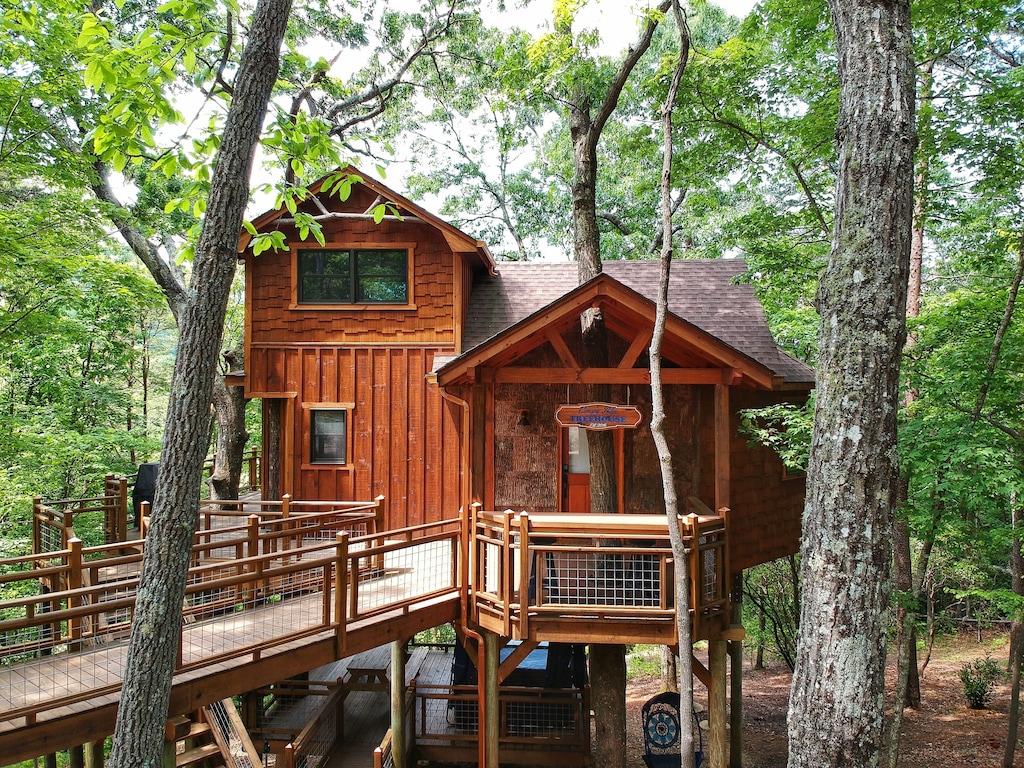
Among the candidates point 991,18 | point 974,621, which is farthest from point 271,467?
point 974,621

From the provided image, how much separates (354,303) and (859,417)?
8.30 meters

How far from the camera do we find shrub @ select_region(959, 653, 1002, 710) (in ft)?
37.8

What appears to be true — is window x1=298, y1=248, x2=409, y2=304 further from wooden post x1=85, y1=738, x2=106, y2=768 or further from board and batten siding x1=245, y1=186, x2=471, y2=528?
wooden post x1=85, y1=738, x2=106, y2=768

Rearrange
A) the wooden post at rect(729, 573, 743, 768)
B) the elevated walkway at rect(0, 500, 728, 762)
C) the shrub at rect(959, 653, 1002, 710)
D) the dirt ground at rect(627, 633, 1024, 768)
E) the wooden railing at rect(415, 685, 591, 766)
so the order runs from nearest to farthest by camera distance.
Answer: the elevated walkway at rect(0, 500, 728, 762) → the wooden railing at rect(415, 685, 591, 766) → the wooden post at rect(729, 573, 743, 768) → the dirt ground at rect(627, 633, 1024, 768) → the shrub at rect(959, 653, 1002, 710)

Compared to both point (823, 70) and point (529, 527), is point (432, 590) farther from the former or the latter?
point (823, 70)

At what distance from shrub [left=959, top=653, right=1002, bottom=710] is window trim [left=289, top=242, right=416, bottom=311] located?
42.5 ft

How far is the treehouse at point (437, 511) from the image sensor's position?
242 inches

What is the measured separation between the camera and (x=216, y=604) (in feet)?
21.7

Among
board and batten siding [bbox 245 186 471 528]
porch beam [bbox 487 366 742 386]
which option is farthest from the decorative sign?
board and batten siding [bbox 245 186 471 528]

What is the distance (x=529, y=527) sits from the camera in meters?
6.39

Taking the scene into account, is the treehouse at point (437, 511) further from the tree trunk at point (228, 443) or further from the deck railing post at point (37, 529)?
the tree trunk at point (228, 443)

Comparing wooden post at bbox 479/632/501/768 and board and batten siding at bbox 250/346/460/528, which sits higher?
board and batten siding at bbox 250/346/460/528

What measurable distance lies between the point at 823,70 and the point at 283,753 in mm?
12023

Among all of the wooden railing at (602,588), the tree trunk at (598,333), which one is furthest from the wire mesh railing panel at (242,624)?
the tree trunk at (598,333)
